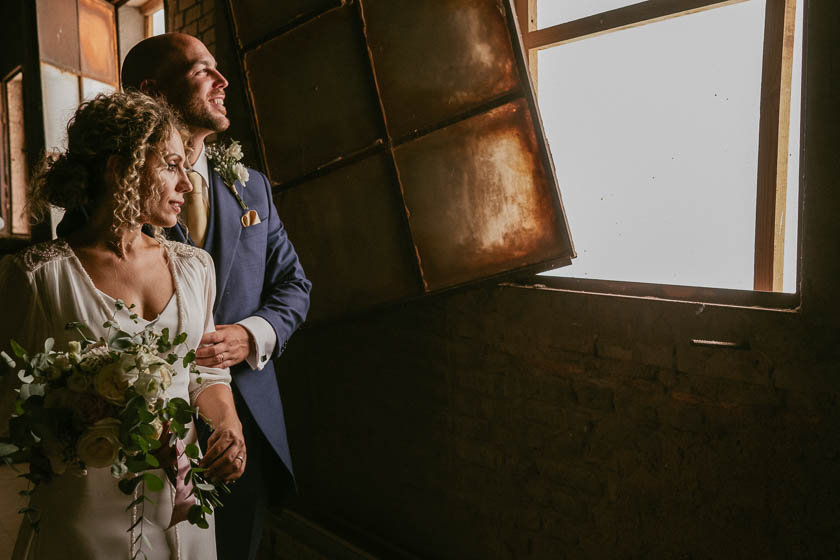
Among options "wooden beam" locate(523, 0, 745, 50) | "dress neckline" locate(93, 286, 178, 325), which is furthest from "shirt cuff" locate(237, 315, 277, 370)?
"wooden beam" locate(523, 0, 745, 50)

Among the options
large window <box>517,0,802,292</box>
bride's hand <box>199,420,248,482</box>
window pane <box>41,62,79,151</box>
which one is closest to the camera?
bride's hand <box>199,420,248,482</box>

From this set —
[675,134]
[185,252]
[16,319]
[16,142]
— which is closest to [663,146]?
[675,134]

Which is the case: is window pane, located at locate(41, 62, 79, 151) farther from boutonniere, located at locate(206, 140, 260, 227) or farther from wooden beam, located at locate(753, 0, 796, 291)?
wooden beam, located at locate(753, 0, 796, 291)

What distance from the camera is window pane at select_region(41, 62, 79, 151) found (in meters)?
4.54

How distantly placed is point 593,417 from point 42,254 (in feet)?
5.93

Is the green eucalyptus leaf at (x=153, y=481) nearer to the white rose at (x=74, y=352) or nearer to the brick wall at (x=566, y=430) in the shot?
the white rose at (x=74, y=352)

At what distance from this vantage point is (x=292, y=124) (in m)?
2.74

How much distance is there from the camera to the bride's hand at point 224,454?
1576 mm

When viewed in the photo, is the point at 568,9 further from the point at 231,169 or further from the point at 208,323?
the point at 208,323

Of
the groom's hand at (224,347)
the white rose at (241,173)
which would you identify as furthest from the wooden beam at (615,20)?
the groom's hand at (224,347)

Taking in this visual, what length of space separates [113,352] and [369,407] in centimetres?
175

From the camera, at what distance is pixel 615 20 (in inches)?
78.9

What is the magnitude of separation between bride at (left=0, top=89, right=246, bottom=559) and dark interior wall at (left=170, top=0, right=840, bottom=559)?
113 cm

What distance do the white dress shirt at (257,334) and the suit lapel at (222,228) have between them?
41 millimetres
